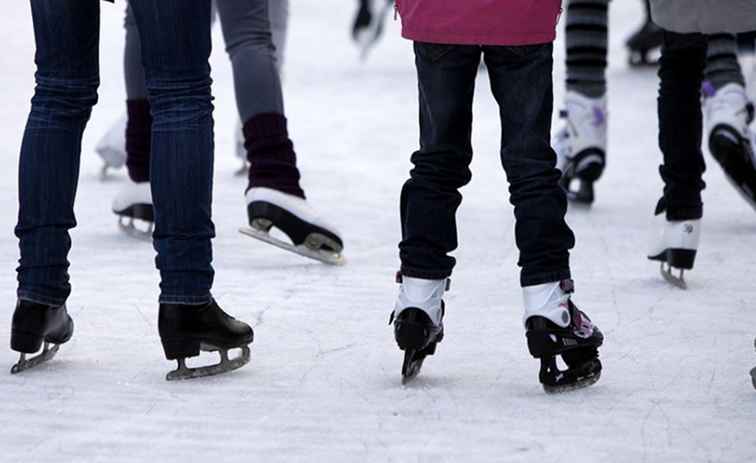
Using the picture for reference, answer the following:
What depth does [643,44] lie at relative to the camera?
10164 mm

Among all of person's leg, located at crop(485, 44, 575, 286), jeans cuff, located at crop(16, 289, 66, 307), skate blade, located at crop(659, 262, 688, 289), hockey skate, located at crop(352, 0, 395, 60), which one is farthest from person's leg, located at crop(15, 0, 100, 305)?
hockey skate, located at crop(352, 0, 395, 60)

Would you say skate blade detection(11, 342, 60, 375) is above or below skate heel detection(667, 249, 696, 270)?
above

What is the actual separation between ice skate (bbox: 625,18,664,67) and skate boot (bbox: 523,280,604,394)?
23.6ft

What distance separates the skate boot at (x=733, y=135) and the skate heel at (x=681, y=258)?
757 mm

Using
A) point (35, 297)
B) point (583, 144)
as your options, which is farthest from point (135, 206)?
point (35, 297)

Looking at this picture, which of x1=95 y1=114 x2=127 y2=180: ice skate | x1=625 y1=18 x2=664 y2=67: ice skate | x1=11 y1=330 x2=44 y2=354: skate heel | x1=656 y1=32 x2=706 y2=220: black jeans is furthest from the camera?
x1=625 y1=18 x2=664 y2=67: ice skate

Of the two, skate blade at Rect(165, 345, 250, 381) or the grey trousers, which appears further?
the grey trousers

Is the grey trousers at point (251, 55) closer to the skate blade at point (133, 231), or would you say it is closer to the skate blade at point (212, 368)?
the skate blade at point (133, 231)

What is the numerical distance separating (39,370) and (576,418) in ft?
3.42

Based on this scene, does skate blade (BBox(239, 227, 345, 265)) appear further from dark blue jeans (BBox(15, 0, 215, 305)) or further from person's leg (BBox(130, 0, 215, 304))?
person's leg (BBox(130, 0, 215, 304))

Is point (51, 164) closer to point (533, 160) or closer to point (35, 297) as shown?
point (35, 297)

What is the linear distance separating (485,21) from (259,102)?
1.61 meters

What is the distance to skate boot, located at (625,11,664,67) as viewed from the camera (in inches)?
399

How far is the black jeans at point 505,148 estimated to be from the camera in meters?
3.01
